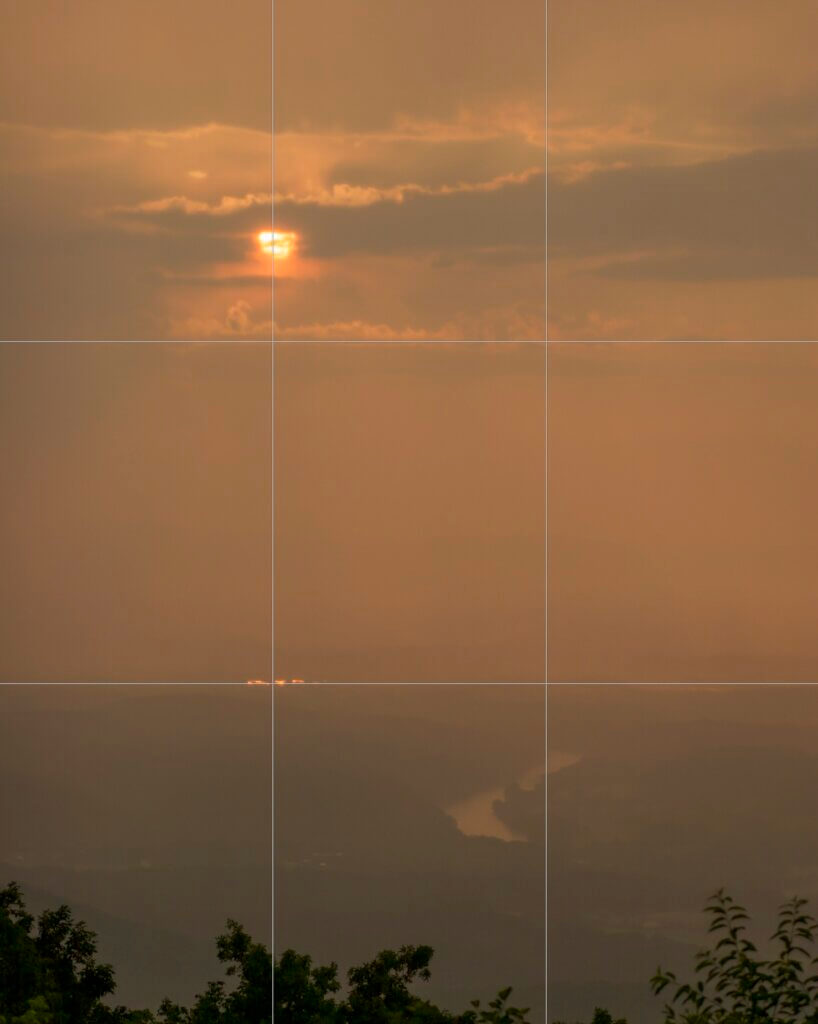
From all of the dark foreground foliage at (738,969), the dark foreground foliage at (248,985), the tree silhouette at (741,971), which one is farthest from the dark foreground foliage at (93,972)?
the tree silhouette at (741,971)

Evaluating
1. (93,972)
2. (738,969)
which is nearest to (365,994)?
(93,972)

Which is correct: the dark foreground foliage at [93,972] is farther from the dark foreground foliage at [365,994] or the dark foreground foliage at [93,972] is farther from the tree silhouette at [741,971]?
the tree silhouette at [741,971]

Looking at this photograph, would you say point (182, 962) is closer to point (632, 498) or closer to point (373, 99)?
point (632, 498)

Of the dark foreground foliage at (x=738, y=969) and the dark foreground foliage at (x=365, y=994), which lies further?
the dark foreground foliage at (x=365, y=994)

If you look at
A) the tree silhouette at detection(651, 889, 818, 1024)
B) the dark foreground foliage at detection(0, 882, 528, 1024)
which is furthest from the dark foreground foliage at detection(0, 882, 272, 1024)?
the tree silhouette at detection(651, 889, 818, 1024)

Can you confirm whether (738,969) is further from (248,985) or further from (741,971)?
(248,985)

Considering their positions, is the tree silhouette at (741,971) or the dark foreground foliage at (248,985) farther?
the dark foreground foliage at (248,985)

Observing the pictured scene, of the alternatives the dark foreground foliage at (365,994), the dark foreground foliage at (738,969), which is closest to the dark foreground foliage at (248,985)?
the dark foreground foliage at (365,994)

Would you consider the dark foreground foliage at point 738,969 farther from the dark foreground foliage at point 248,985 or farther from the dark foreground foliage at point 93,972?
the dark foreground foliage at point 93,972

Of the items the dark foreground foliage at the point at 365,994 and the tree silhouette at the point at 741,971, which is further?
the dark foreground foliage at the point at 365,994
